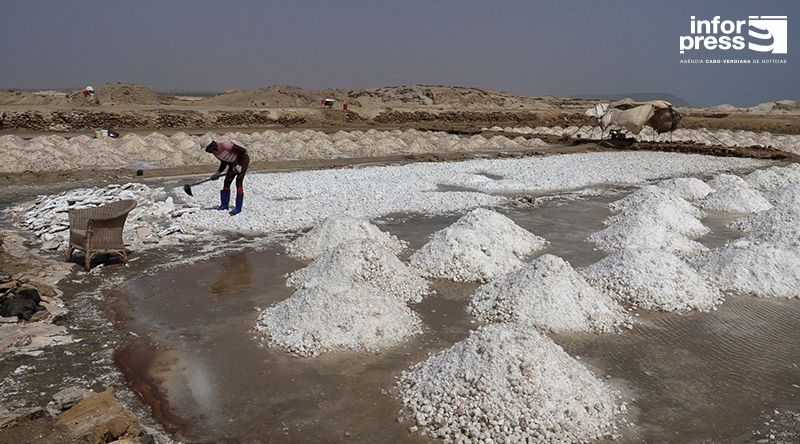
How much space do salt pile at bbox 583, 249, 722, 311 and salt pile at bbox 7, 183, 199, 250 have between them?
571 cm

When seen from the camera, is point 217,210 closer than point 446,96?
Yes

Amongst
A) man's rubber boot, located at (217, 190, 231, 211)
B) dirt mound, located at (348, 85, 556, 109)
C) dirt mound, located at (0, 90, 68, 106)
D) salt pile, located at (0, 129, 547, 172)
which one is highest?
dirt mound, located at (348, 85, 556, 109)

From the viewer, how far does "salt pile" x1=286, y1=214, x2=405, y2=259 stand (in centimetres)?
700

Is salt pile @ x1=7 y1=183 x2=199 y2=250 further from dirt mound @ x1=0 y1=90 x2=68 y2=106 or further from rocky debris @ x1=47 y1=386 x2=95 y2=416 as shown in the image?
dirt mound @ x1=0 y1=90 x2=68 y2=106

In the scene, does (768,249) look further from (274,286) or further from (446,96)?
(446,96)

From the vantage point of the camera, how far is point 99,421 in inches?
125

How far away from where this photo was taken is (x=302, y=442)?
130 inches

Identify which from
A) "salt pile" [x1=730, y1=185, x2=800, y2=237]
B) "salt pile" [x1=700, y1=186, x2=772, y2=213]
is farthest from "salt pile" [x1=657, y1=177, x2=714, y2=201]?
"salt pile" [x1=730, y1=185, x2=800, y2=237]

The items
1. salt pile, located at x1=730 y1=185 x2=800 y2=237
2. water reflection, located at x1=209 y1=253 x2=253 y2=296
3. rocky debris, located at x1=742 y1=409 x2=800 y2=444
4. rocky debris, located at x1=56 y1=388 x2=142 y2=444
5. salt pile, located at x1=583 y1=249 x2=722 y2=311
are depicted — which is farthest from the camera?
salt pile, located at x1=730 y1=185 x2=800 y2=237

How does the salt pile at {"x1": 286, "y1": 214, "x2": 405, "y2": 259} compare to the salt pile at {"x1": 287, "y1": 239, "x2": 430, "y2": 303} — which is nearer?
the salt pile at {"x1": 287, "y1": 239, "x2": 430, "y2": 303}

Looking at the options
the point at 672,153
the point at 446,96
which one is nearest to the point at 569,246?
the point at 672,153

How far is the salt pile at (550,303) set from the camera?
195 inches

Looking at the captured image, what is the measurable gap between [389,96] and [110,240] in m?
42.7

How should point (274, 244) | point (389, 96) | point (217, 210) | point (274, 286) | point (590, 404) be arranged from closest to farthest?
point (590, 404) < point (274, 286) < point (274, 244) < point (217, 210) < point (389, 96)
